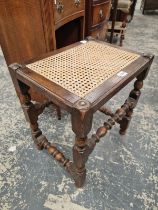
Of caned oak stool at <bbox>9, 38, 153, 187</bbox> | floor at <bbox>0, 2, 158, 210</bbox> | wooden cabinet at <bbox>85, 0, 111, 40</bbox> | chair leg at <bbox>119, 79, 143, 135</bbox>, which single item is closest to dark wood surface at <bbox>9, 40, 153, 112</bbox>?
caned oak stool at <bbox>9, 38, 153, 187</bbox>

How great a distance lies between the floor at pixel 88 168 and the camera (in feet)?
2.46

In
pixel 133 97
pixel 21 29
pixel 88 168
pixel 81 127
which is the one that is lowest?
pixel 88 168

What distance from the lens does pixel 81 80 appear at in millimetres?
578

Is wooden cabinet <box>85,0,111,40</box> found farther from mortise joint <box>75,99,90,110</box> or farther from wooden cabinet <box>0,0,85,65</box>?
mortise joint <box>75,99,90,110</box>

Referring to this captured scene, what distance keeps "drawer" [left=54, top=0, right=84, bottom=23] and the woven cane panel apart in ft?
0.60

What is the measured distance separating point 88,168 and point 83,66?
1.66 ft

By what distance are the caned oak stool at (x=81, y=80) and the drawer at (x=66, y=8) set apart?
0.17 meters

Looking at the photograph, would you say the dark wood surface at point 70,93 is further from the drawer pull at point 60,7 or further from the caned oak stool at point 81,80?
the drawer pull at point 60,7

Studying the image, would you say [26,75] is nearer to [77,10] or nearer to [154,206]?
[77,10]

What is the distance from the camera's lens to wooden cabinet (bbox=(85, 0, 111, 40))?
43.3 inches

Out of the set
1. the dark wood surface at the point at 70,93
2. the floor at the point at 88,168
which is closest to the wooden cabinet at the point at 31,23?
the dark wood surface at the point at 70,93

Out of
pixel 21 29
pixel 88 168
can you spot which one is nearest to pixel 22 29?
pixel 21 29

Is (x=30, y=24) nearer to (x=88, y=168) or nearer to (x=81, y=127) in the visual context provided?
(x=81, y=127)

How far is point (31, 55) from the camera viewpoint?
94cm
